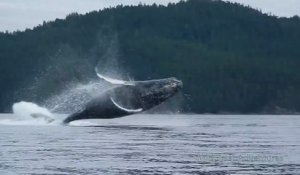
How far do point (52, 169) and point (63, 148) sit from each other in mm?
8048

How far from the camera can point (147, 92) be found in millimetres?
46969

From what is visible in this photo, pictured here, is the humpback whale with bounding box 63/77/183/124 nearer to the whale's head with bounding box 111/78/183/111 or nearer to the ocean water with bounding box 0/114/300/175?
the whale's head with bounding box 111/78/183/111

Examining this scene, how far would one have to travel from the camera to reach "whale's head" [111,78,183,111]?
4700 centimetres

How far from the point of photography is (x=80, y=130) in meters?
47.2

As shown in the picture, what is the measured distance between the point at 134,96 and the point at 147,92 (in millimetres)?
808

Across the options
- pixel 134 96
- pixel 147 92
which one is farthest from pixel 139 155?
pixel 134 96

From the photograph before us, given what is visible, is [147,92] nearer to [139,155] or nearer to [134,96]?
[134,96]

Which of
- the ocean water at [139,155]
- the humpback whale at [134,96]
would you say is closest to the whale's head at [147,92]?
the humpback whale at [134,96]

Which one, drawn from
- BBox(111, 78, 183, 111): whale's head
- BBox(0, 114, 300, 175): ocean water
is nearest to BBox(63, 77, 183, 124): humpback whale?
BBox(111, 78, 183, 111): whale's head

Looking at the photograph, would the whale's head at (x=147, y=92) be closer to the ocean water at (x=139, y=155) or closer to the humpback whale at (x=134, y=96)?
the humpback whale at (x=134, y=96)

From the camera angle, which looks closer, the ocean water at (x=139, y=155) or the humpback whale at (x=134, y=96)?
the ocean water at (x=139, y=155)

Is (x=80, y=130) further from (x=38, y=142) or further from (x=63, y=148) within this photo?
(x=63, y=148)

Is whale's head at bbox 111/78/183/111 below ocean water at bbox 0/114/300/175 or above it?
above

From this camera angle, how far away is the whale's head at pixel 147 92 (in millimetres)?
47000
